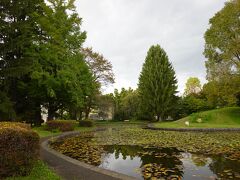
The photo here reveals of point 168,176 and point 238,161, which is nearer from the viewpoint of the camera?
point 168,176

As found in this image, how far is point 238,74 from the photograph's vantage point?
32781 millimetres

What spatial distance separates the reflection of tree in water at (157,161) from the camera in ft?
28.8

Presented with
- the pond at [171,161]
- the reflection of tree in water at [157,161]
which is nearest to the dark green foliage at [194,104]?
the pond at [171,161]

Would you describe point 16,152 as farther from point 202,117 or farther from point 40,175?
point 202,117

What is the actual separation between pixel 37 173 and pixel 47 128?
19.0 metres

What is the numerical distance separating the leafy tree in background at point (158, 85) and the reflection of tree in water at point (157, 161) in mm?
36135

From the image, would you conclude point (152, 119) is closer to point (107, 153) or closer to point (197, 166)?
point (107, 153)

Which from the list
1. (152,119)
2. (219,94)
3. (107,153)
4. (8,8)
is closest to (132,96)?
(152,119)

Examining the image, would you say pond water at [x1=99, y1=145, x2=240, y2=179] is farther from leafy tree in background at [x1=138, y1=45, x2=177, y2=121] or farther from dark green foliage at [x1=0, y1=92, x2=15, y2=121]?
leafy tree in background at [x1=138, y1=45, x2=177, y2=121]

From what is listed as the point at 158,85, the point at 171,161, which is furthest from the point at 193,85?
the point at 171,161

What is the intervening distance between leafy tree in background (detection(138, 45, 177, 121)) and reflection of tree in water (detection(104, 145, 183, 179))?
36135mm

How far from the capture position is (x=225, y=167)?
378 inches

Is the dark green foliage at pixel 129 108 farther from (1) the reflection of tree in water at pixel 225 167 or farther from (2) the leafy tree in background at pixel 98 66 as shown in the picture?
(1) the reflection of tree in water at pixel 225 167

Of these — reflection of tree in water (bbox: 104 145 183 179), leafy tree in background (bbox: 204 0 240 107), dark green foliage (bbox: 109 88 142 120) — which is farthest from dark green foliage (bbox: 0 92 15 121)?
dark green foliage (bbox: 109 88 142 120)
